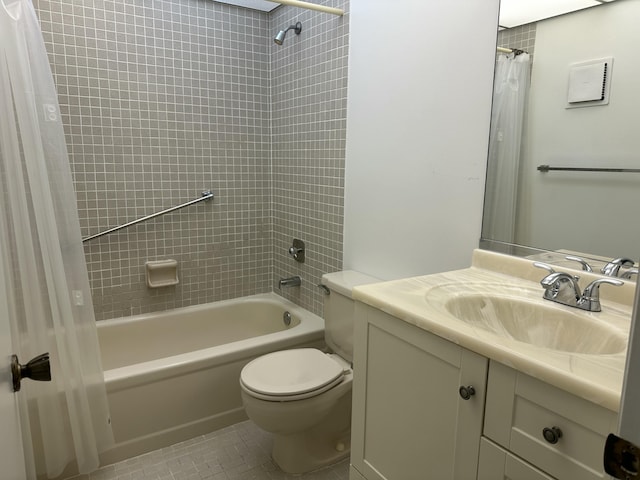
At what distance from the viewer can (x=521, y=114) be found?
4.65 feet

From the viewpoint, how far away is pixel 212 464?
75.8 inches

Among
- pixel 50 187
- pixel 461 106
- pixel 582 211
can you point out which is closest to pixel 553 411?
pixel 582 211

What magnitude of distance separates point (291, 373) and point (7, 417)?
1.28m

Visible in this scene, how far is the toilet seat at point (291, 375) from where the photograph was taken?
168cm

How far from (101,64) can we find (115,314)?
1383 mm

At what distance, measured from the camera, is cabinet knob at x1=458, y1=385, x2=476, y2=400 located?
3.14ft

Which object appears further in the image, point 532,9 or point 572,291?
point 532,9

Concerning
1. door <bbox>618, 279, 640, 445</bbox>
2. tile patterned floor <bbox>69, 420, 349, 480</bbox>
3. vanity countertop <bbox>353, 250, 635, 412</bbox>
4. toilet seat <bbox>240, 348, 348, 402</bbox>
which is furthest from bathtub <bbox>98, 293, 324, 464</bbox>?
door <bbox>618, 279, 640, 445</bbox>

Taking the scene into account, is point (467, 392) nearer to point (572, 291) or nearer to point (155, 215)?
point (572, 291)

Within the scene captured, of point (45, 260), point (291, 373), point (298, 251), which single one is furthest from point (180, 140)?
point (291, 373)

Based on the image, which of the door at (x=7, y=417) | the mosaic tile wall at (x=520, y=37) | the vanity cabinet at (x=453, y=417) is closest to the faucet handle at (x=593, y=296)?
the vanity cabinet at (x=453, y=417)

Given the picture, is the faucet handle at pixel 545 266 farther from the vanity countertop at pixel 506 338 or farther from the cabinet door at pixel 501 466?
the cabinet door at pixel 501 466

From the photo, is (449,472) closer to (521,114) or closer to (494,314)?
(494,314)

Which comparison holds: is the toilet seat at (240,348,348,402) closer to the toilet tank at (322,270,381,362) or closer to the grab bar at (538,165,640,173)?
the toilet tank at (322,270,381,362)
